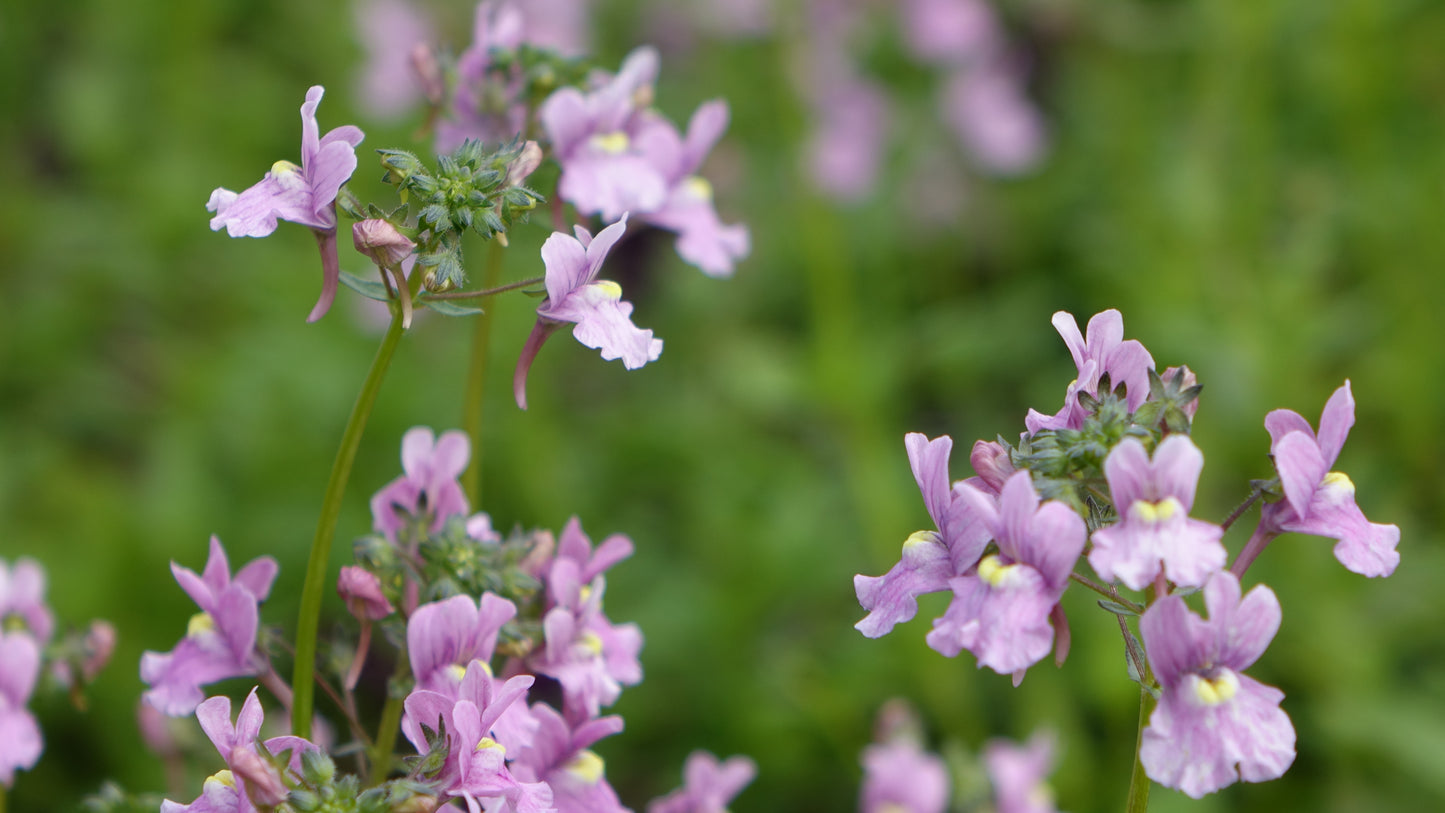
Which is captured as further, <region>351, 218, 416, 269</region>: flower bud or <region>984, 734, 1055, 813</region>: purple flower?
<region>984, 734, 1055, 813</region>: purple flower

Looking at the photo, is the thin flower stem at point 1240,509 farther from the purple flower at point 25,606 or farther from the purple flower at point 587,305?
the purple flower at point 25,606

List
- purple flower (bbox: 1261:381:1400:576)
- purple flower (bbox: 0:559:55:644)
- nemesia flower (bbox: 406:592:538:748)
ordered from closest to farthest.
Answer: purple flower (bbox: 1261:381:1400:576) → nemesia flower (bbox: 406:592:538:748) → purple flower (bbox: 0:559:55:644)

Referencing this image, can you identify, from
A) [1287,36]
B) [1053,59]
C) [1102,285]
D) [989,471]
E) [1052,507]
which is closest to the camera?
[1052,507]

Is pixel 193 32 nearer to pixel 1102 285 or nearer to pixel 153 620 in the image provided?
pixel 153 620

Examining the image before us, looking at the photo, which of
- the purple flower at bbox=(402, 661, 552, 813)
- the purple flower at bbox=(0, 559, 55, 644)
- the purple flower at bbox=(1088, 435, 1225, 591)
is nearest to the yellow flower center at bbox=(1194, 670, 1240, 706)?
the purple flower at bbox=(1088, 435, 1225, 591)

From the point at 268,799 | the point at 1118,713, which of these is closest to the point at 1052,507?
the point at 268,799

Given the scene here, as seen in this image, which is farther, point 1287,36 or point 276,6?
point 276,6

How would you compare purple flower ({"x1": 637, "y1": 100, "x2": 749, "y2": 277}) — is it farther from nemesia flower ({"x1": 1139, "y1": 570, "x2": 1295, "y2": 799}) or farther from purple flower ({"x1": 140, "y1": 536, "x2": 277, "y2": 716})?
nemesia flower ({"x1": 1139, "y1": 570, "x2": 1295, "y2": 799})
